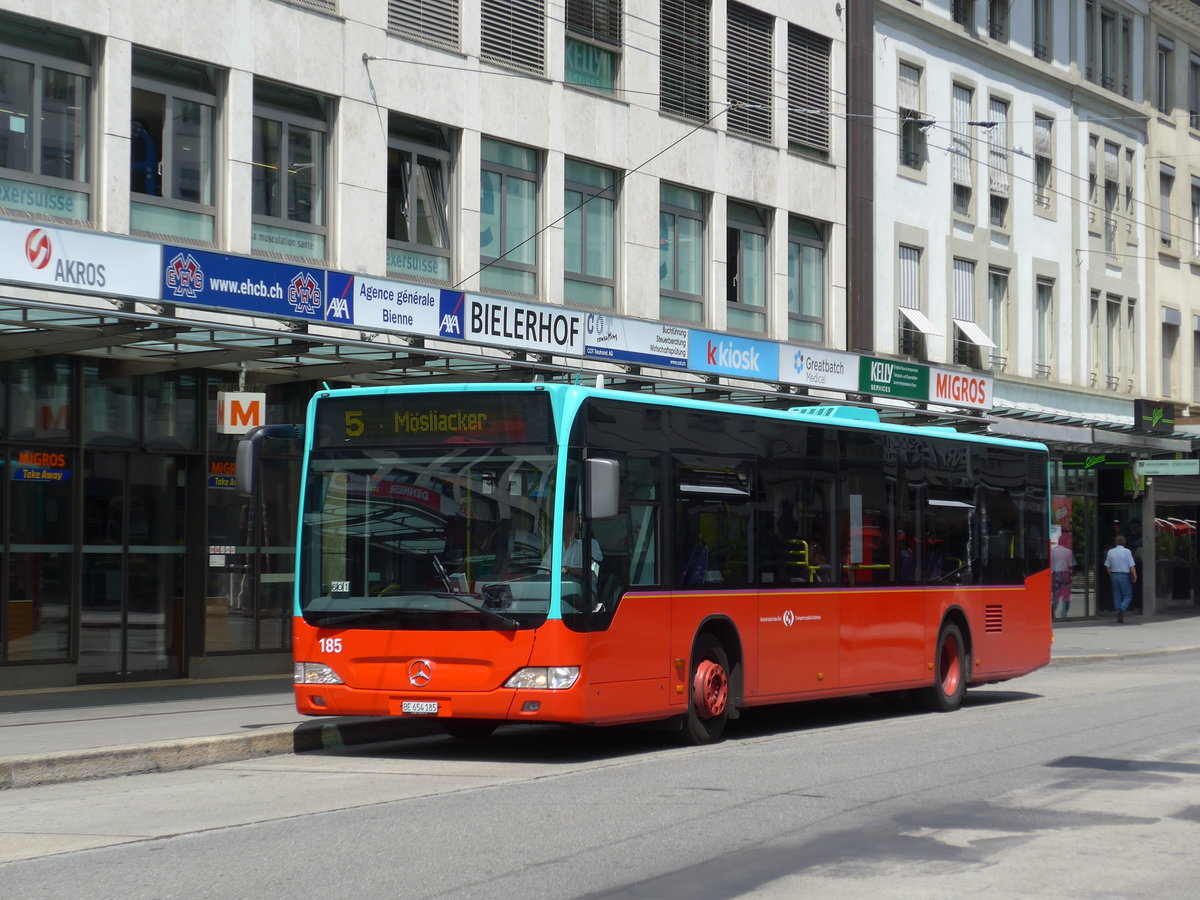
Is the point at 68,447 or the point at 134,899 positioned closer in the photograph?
the point at 134,899

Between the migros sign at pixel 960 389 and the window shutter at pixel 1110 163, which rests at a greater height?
the window shutter at pixel 1110 163

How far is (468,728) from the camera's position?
14.6 meters

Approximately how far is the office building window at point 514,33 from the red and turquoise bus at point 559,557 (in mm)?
9470

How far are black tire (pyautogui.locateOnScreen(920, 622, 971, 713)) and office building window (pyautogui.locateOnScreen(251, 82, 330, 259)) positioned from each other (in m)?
8.62

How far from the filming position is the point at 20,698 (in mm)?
16828

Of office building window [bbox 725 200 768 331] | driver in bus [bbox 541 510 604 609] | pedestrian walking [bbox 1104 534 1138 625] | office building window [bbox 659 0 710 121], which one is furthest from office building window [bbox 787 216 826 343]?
driver in bus [bbox 541 510 604 609]

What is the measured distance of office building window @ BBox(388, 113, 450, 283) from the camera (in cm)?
2178

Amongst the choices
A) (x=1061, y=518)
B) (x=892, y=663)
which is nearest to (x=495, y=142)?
(x=892, y=663)

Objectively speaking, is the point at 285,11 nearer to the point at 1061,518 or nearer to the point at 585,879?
the point at 585,879

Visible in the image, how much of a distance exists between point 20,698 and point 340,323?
15.6 ft

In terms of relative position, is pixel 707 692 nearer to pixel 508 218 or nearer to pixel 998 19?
pixel 508 218

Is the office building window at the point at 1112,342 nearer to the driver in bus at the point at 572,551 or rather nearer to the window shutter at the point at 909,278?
the window shutter at the point at 909,278

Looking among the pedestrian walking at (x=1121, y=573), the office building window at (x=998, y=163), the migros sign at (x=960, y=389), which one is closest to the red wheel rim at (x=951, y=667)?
the migros sign at (x=960, y=389)

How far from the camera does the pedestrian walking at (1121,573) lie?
37.2 m
